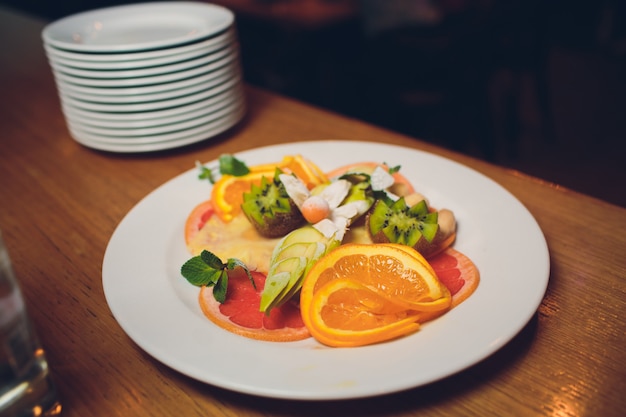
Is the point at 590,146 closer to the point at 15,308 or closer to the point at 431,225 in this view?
the point at 431,225

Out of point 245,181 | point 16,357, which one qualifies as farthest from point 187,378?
point 245,181

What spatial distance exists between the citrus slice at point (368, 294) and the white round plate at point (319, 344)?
2cm

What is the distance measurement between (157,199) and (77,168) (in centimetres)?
37

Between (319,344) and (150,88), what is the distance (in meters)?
0.77

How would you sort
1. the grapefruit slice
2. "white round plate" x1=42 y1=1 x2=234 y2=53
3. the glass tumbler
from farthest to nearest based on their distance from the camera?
"white round plate" x1=42 y1=1 x2=234 y2=53 → the grapefruit slice → the glass tumbler

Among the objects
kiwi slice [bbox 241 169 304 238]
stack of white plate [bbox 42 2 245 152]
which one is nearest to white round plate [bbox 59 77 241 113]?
stack of white plate [bbox 42 2 245 152]

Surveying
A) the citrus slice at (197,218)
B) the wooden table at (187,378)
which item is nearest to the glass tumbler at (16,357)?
the wooden table at (187,378)

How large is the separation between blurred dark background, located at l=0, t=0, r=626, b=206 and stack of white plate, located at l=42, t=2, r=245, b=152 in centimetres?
165

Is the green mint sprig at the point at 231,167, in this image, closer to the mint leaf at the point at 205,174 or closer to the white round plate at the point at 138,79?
the mint leaf at the point at 205,174

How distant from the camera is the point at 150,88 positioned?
1234 millimetres

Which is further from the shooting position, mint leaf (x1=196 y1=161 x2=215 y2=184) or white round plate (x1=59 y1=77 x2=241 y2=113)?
white round plate (x1=59 y1=77 x2=241 y2=113)

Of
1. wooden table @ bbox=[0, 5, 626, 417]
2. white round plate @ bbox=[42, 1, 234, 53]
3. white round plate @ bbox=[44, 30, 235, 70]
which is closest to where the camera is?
wooden table @ bbox=[0, 5, 626, 417]

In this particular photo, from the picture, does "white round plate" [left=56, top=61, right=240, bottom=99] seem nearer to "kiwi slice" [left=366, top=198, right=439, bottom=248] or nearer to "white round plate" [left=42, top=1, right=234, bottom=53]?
"white round plate" [left=42, top=1, right=234, bottom=53]

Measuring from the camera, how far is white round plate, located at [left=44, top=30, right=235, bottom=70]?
1199 millimetres
